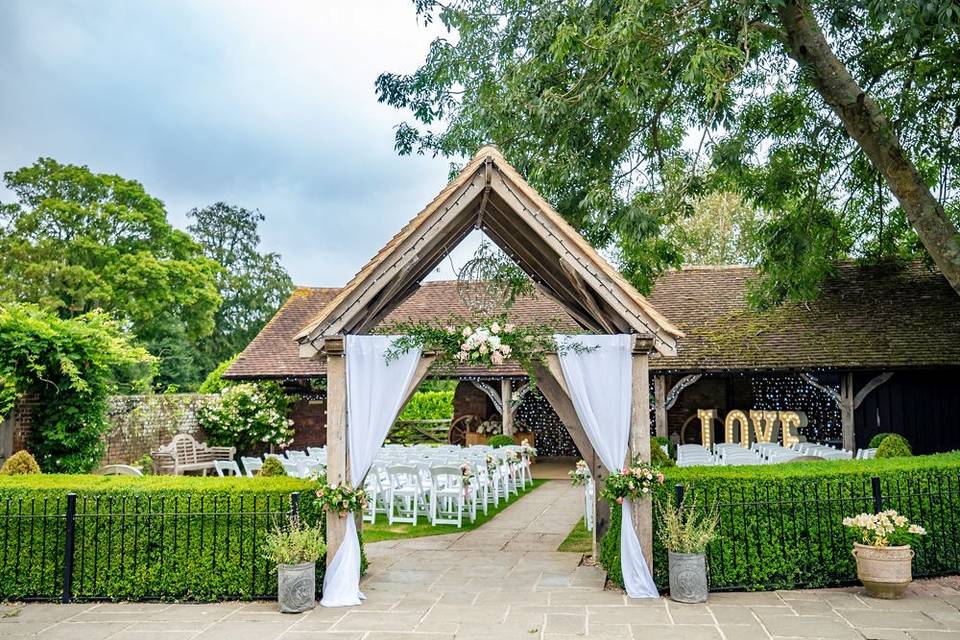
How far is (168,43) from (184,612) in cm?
1121

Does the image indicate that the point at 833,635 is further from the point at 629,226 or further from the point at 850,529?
the point at 629,226

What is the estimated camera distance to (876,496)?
770cm

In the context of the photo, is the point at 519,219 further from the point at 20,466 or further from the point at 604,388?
the point at 20,466

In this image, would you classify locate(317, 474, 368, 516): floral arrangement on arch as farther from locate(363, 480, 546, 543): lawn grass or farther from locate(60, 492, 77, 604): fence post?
locate(363, 480, 546, 543): lawn grass

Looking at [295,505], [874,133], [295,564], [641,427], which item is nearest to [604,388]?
[641,427]

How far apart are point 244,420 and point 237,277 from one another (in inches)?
909

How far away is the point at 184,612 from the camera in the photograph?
6.96 metres

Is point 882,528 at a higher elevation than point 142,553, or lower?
higher

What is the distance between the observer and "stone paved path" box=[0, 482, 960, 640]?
6102mm

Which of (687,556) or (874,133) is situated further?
(874,133)

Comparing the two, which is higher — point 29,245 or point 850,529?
point 29,245

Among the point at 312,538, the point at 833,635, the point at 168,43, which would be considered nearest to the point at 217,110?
the point at 168,43

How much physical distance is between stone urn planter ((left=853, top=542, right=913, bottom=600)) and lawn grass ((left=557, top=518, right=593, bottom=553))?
342cm

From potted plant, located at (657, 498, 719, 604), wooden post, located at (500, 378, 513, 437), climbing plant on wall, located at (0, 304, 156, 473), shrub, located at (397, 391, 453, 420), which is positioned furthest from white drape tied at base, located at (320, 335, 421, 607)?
shrub, located at (397, 391, 453, 420)
